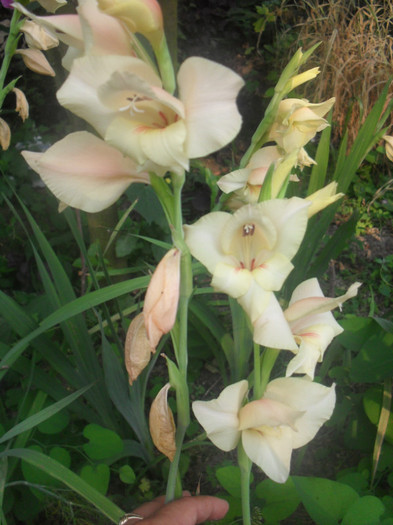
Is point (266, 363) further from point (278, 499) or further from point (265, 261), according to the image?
point (278, 499)

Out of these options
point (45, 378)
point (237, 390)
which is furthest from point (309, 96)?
point (237, 390)

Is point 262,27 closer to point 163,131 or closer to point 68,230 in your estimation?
point 68,230

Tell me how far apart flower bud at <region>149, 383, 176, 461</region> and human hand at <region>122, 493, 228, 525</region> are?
0.48ft

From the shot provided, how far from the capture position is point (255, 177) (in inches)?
26.2

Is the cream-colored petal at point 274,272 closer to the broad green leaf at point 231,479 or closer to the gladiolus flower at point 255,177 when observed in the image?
the gladiolus flower at point 255,177

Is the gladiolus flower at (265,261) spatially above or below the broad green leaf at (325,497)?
above

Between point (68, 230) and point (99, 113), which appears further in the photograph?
point (68, 230)

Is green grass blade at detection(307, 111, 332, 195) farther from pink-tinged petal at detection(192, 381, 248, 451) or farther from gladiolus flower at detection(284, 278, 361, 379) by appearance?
pink-tinged petal at detection(192, 381, 248, 451)

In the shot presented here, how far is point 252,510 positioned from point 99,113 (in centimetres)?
94

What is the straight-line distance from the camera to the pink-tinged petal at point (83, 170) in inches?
22.1

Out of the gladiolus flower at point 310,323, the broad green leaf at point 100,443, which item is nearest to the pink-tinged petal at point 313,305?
the gladiolus flower at point 310,323

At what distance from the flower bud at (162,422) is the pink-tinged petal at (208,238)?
0.23 meters

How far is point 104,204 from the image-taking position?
1.93 feet

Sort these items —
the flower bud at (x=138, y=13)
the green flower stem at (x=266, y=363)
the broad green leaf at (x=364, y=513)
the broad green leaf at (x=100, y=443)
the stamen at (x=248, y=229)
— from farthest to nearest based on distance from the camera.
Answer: the broad green leaf at (x=100, y=443), the broad green leaf at (x=364, y=513), the green flower stem at (x=266, y=363), the stamen at (x=248, y=229), the flower bud at (x=138, y=13)
